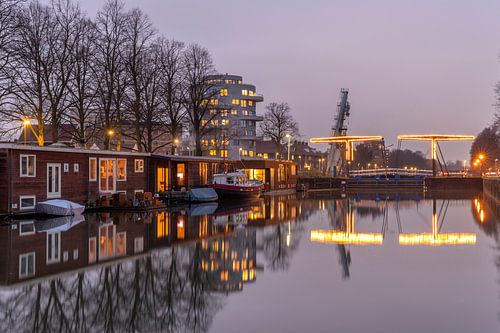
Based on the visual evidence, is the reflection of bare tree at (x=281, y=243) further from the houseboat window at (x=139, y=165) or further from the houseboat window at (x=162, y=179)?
the houseboat window at (x=162, y=179)

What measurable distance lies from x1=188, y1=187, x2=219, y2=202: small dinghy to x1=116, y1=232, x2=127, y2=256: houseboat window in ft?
80.4

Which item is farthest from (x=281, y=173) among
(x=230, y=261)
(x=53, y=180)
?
(x=230, y=261)

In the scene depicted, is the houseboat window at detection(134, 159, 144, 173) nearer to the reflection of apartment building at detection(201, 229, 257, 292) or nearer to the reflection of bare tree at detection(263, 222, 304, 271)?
the reflection of bare tree at detection(263, 222, 304, 271)

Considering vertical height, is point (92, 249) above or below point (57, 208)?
below

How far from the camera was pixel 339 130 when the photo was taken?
4291 inches

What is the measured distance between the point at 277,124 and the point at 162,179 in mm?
48434

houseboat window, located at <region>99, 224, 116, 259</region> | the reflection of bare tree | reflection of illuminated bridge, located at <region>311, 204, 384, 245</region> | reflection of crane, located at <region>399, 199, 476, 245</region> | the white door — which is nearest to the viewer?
the reflection of bare tree

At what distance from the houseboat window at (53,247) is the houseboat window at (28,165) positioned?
380 inches

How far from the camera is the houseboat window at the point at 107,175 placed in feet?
135

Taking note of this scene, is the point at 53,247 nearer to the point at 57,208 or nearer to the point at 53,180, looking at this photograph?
the point at 57,208

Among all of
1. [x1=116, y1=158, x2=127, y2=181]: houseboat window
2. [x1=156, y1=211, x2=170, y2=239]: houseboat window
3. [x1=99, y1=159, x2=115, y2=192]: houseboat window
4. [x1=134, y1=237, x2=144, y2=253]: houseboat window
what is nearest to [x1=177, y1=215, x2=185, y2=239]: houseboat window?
[x1=156, y1=211, x2=170, y2=239]: houseboat window

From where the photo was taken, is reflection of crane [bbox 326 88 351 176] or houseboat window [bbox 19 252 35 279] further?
reflection of crane [bbox 326 88 351 176]

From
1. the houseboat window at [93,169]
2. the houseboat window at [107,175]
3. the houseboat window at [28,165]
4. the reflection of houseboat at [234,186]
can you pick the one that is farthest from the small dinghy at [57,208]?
the reflection of houseboat at [234,186]

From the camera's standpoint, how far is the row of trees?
39.8 metres
